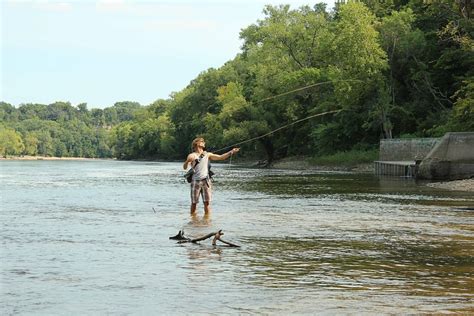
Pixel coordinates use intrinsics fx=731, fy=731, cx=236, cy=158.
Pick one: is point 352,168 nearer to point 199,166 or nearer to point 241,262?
point 199,166

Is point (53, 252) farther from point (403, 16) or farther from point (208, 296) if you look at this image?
point (403, 16)

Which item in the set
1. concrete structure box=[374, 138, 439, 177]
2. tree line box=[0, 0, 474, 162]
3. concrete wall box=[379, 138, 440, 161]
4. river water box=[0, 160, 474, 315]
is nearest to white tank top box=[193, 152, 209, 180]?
river water box=[0, 160, 474, 315]

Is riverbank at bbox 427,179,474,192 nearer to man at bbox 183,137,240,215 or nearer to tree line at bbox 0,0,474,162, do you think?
tree line at bbox 0,0,474,162

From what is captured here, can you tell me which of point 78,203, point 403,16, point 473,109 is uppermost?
point 403,16

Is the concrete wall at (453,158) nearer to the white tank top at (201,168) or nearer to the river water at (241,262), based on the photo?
the river water at (241,262)

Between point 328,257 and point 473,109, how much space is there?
36.3 m

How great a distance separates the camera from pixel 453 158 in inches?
1516

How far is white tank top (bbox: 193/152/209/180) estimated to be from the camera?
17828 millimetres

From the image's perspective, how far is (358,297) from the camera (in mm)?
8258

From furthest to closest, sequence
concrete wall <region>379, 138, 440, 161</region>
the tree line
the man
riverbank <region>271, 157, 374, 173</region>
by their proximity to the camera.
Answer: riverbank <region>271, 157, 374, 173</region>, the tree line, concrete wall <region>379, 138, 440, 161</region>, the man

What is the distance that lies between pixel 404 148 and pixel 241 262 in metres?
47.0

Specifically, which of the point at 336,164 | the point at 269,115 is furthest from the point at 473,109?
the point at 269,115

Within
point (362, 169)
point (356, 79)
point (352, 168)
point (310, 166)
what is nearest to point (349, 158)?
point (352, 168)

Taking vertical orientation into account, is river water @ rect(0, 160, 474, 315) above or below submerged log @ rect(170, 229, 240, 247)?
below
